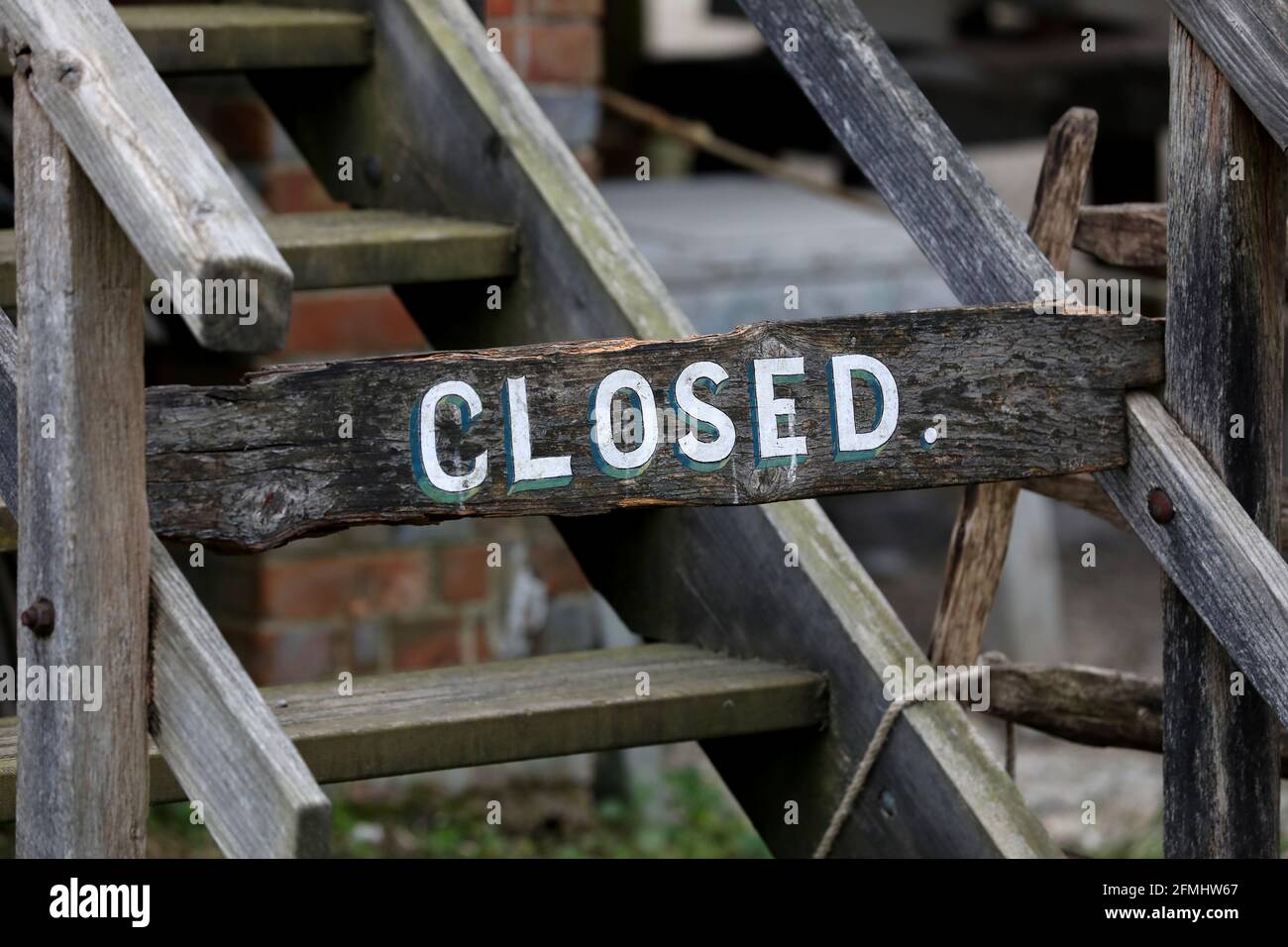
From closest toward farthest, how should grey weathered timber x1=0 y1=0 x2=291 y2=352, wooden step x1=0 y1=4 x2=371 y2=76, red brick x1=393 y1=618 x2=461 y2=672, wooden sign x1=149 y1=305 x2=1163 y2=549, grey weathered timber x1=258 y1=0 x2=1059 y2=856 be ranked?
1. grey weathered timber x1=0 y1=0 x2=291 y2=352
2. wooden sign x1=149 y1=305 x2=1163 y2=549
3. grey weathered timber x1=258 y1=0 x2=1059 y2=856
4. wooden step x1=0 y1=4 x2=371 y2=76
5. red brick x1=393 y1=618 x2=461 y2=672

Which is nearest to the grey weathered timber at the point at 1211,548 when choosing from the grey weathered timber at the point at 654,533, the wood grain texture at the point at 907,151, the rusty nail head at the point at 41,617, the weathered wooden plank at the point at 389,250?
the wood grain texture at the point at 907,151

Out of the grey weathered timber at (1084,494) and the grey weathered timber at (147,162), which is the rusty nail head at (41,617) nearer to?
the grey weathered timber at (147,162)

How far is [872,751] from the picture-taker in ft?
6.66

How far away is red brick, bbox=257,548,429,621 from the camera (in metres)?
3.49

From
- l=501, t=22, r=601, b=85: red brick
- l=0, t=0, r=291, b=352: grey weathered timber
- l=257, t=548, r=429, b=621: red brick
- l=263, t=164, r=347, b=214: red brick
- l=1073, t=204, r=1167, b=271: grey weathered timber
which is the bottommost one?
l=257, t=548, r=429, b=621: red brick

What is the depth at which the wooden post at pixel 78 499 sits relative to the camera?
1.39 meters

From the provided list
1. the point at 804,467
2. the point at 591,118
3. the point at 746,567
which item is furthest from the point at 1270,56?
the point at 591,118

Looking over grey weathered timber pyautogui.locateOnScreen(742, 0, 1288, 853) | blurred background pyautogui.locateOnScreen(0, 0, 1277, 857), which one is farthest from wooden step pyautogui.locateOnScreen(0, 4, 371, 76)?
grey weathered timber pyautogui.locateOnScreen(742, 0, 1288, 853)

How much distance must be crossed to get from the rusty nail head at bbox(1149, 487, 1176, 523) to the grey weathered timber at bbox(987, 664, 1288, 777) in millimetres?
538

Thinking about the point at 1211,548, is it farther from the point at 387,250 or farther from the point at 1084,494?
the point at 387,250

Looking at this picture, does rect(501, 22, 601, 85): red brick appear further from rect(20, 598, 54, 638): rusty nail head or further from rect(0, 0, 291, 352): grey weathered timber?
rect(20, 598, 54, 638): rusty nail head

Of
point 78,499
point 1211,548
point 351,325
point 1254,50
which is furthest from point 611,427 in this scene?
point 351,325

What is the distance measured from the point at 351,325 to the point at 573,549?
1327 millimetres

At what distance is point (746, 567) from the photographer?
6.88ft
